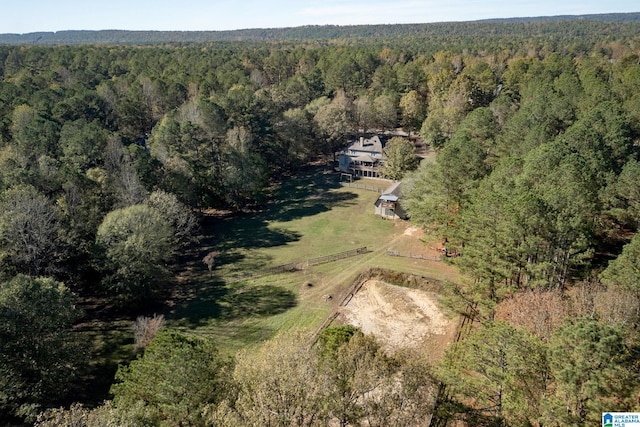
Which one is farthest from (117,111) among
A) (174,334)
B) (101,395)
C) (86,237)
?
(174,334)

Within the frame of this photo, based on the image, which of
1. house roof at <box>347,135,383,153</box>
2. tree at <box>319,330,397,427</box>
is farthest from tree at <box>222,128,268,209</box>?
tree at <box>319,330,397,427</box>

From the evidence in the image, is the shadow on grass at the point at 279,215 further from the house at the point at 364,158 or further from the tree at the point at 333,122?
the tree at the point at 333,122

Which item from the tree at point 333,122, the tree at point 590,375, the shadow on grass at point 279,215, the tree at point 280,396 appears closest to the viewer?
the tree at point 590,375

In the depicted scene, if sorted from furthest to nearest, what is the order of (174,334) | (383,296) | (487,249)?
(383,296) → (487,249) → (174,334)

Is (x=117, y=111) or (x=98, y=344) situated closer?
(x=98, y=344)

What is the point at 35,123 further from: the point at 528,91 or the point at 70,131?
the point at 528,91

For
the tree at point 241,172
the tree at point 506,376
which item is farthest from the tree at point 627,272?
the tree at point 241,172

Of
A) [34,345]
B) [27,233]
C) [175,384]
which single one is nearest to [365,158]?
[27,233]
